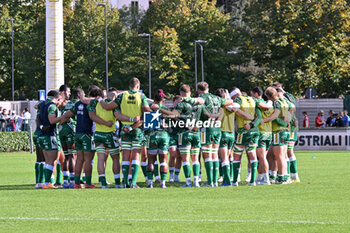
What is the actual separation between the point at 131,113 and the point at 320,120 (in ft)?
87.4

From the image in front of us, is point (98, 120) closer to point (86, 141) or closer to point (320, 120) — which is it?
point (86, 141)

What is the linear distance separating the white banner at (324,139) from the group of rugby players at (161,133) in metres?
19.7

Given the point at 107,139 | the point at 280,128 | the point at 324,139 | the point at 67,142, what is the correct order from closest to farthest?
the point at 107,139 → the point at 280,128 → the point at 67,142 → the point at 324,139

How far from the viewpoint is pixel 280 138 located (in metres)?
16.7

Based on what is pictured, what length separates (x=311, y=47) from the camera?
6256 cm

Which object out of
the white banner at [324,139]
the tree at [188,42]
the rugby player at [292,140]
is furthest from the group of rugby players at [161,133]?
the tree at [188,42]

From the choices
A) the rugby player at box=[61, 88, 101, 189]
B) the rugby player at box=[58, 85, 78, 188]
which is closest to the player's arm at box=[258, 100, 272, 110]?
the rugby player at box=[61, 88, 101, 189]

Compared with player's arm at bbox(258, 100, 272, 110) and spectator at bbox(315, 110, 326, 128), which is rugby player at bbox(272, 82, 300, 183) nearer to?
player's arm at bbox(258, 100, 272, 110)

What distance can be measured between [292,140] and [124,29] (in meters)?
60.6

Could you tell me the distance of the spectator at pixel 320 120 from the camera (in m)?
40.2

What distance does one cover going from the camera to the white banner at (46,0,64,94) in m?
36.1

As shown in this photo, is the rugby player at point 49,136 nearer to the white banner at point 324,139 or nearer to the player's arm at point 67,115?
the player's arm at point 67,115

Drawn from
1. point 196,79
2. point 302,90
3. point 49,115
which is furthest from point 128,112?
point 196,79

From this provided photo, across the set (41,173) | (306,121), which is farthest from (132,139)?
(306,121)
